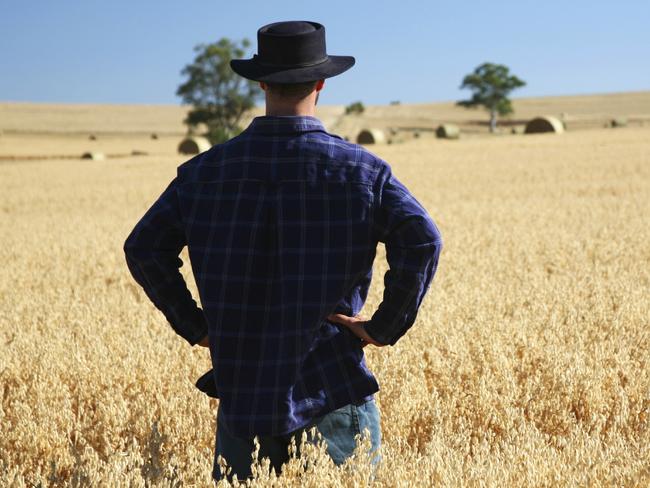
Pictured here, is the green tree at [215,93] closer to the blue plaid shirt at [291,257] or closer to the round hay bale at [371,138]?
the round hay bale at [371,138]

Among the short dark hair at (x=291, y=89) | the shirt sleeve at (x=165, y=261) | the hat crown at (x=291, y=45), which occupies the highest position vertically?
the hat crown at (x=291, y=45)

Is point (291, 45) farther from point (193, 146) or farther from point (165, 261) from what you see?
point (193, 146)

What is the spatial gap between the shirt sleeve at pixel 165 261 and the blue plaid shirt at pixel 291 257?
0.02 metres

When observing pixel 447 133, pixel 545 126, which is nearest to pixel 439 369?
pixel 545 126

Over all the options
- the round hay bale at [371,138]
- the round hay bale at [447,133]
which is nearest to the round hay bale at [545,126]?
the round hay bale at [447,133]

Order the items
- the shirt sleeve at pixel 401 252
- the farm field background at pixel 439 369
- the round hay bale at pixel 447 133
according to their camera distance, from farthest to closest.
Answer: the round hay bale at pixel 447 133
the farm field background at pixel 439 369
the shirt sleeve at pixel 401 252

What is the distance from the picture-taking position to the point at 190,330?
2.51 m

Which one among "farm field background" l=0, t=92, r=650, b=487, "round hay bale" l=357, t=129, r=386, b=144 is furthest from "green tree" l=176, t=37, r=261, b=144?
"farm field background" l=0, t=92, r=650, b=487

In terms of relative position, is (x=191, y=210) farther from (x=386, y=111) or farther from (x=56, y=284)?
(x=386, y=111)

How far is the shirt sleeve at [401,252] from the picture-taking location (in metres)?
2.23

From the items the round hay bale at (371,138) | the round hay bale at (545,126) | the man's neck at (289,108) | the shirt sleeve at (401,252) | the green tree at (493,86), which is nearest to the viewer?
the shirt sleeve at (401,252)

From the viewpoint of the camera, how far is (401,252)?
2.28 meters

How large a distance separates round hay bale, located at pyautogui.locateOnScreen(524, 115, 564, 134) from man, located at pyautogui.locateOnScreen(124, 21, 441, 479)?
147 feet

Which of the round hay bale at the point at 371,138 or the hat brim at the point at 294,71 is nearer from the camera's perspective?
the hat brim at the point at 294,71
